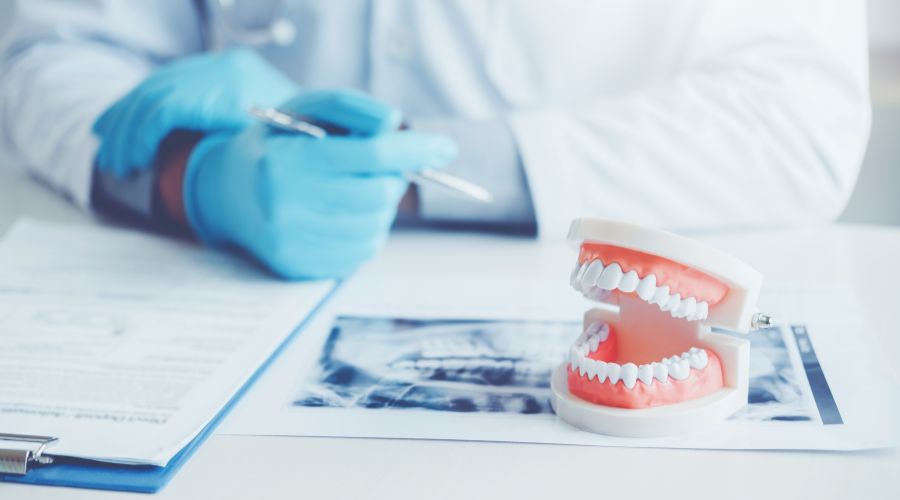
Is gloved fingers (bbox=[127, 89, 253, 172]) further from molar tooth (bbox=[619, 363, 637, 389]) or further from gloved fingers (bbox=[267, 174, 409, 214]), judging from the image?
molar tooth (bbox=[619, 363, 637, 389])

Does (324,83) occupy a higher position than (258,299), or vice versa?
(324,83)

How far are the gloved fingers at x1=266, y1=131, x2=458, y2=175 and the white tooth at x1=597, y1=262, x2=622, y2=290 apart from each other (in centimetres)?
30

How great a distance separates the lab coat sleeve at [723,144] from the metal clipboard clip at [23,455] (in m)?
0.50

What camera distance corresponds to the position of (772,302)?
1.99ft

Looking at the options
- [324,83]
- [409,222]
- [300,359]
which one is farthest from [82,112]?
[300,359]

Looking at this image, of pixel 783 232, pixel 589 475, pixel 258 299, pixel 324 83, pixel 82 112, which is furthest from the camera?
pixel 324 83

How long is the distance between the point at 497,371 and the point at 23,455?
26 cm

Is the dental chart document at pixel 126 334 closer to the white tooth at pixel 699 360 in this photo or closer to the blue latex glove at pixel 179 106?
the blue latex glove at pixel 179 106

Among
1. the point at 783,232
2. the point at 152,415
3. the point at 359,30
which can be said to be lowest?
the point at 152,415

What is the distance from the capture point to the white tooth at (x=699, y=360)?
0.44 meters

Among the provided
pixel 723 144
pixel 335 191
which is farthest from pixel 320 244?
pixel 723 144

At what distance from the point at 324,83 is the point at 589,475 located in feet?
2.60

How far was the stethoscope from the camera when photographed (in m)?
1.05

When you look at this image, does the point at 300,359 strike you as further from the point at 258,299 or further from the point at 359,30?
the point at 359,30
